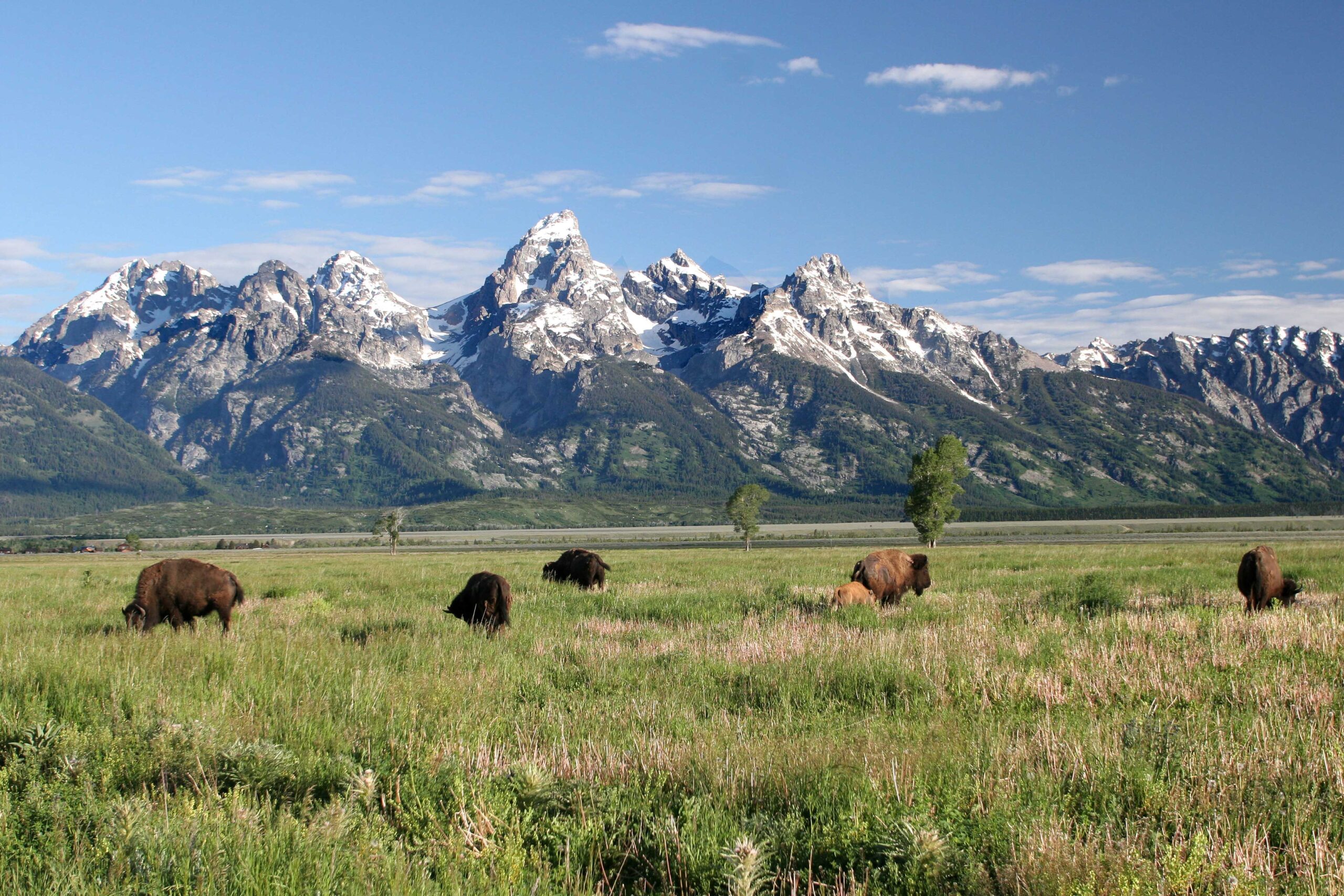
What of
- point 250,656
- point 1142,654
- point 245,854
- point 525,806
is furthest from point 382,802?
point 1142,654

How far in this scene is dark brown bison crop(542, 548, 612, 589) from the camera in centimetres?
2220

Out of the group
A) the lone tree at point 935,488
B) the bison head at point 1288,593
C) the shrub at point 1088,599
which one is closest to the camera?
the shrub at point 1088,599

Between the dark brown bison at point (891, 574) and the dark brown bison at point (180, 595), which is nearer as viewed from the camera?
the dark brown bison at point (180, 595)

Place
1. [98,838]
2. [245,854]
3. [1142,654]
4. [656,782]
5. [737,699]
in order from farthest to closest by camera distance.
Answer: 1. [1142,654]
2. [737,699]
3. [656,782]
4. [98,838]
5. [245,854]

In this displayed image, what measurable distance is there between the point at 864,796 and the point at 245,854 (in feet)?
10.8

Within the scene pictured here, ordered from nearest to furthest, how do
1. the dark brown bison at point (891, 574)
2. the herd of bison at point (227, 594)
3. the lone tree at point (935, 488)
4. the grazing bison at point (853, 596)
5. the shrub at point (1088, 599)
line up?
the herd of bison at point (227, 594)
the shrub at point (1088, 599)
the grazing bison at point (853, 596)
the dark brown bison at point (891, 574)
the lone tree at point (935, 488)

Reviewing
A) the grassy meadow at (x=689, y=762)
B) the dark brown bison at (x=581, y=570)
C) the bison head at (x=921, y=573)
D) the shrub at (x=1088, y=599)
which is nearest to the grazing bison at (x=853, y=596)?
the bison head at (x=921, y=573)

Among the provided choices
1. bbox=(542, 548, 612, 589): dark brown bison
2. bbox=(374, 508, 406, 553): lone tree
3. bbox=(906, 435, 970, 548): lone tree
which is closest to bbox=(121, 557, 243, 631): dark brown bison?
bbox=(542, 548, 612, 589): dark brown bison

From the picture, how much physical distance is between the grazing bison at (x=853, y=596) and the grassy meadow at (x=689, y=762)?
3544 mm

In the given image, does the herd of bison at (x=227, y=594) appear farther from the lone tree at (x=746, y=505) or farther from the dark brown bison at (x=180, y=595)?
the lone tree at (x=746, y=505)

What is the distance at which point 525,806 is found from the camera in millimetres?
5070

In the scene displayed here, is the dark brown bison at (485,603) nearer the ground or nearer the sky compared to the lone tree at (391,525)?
nearer the sky

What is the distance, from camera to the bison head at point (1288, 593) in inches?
569

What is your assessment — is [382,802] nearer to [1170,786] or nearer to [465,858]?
[465,858]
